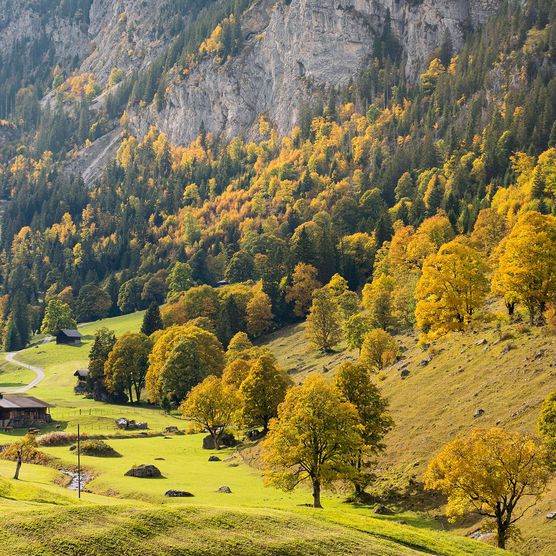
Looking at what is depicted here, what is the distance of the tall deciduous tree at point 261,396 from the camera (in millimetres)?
87938

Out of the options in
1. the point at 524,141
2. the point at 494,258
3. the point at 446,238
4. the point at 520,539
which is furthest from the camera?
the point at 524,141

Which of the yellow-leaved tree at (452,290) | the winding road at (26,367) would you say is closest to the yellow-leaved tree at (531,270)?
the yellow-leaved tree at (452,290)

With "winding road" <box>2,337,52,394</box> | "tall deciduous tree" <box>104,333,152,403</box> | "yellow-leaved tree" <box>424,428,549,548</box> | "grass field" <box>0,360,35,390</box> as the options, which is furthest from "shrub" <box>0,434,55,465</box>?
"grass field" <box>0,360,35,390</box>

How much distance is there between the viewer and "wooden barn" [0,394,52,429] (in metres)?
101

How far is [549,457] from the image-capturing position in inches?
2009

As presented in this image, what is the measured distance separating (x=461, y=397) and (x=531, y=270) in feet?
55.6

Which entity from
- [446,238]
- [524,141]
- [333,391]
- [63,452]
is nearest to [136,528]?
[333,391]

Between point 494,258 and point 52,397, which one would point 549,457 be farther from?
point 52,397

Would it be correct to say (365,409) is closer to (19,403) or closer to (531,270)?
(531,270)

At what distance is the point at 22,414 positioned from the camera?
101 metres

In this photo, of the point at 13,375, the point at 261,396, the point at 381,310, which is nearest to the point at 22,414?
the point at 261,396

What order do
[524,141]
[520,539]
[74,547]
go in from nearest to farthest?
[74,547] → [520,539] → [524,141]

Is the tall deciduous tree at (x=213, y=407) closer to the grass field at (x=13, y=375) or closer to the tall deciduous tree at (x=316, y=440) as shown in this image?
the tall deciduous tree at (x=316, y=440)

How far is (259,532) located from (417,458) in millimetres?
24678
